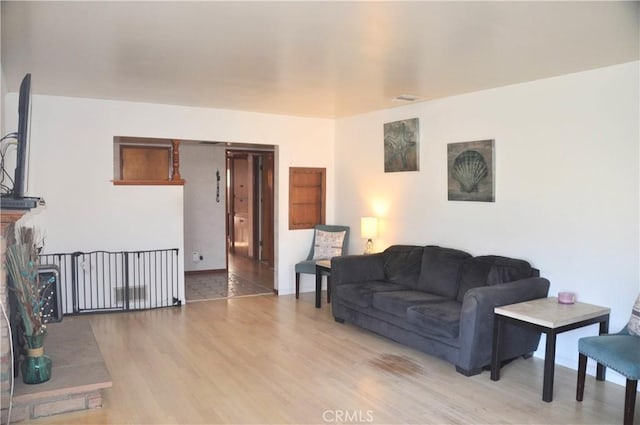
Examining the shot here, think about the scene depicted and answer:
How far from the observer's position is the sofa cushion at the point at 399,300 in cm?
441

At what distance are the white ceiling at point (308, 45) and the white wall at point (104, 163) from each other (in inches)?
20.0

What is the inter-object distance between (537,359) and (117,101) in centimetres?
494

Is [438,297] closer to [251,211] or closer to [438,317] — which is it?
[438,317]

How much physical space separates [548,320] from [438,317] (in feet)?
2.88

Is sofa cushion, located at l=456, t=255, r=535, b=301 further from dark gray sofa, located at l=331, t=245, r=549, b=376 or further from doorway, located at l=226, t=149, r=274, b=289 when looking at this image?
doorway, located at l=226, t=149, r=274, b=289

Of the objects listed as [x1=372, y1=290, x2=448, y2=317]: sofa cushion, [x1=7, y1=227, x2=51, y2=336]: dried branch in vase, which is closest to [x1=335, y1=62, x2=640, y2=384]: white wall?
[x1=372, y1=290, x2=448, y2=317]: sofa cushion

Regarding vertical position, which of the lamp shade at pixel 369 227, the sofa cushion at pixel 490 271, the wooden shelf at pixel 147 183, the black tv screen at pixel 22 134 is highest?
the black tv screen at pixel 22 134

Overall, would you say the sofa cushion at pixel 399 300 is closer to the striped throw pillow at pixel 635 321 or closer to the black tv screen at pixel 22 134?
the striped throw pillow at pixel 635 321

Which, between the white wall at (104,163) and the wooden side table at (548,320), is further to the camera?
the white wall at (104,163)

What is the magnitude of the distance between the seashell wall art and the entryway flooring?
10.1ft

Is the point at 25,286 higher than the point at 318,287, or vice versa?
the point at 25,286

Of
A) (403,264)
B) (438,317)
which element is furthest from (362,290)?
(438,317)

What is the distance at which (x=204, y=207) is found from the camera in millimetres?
8289

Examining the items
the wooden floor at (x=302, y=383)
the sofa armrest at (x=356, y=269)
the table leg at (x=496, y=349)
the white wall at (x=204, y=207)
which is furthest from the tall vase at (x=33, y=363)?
the white wall at (x=204, y=207)
